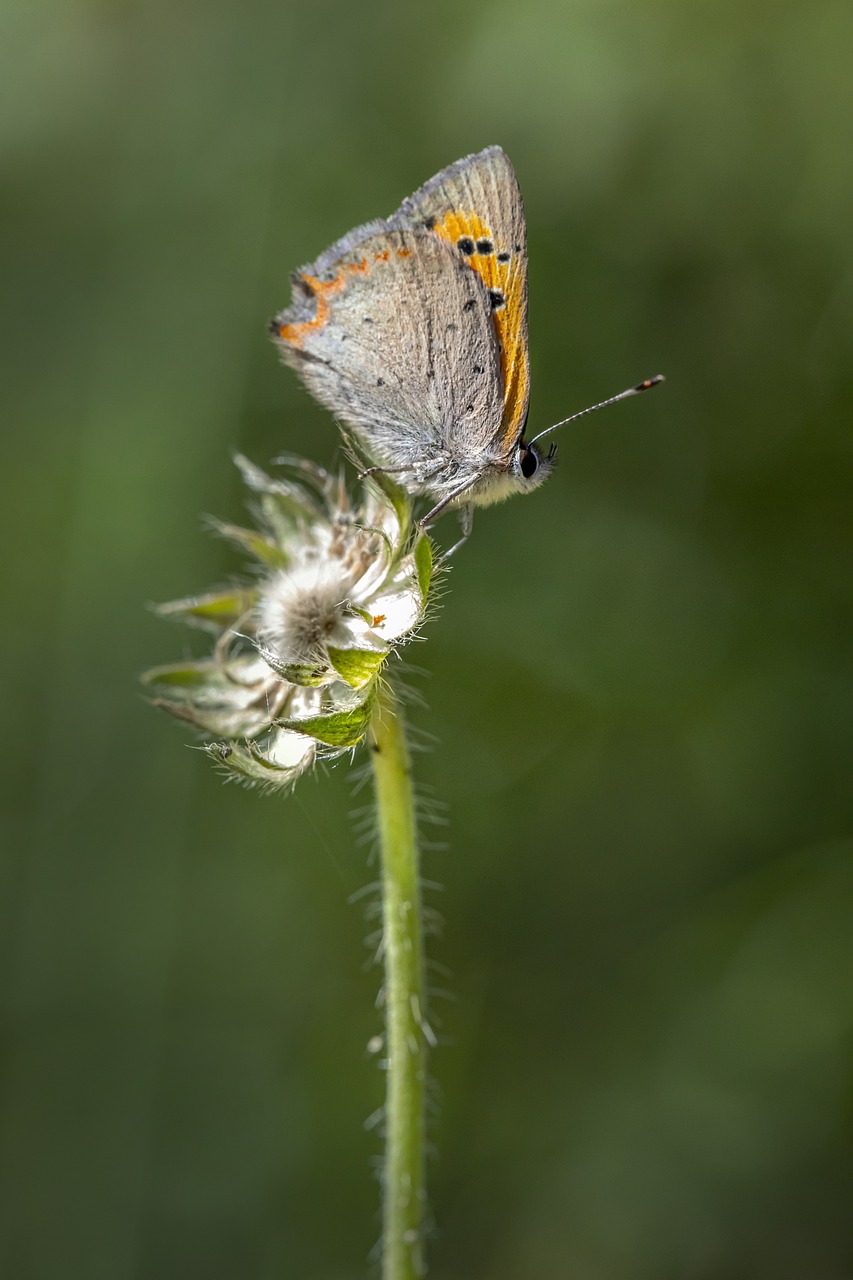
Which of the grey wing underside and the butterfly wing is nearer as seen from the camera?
the butterfly wing

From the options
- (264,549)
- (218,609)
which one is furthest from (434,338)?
(218,609)

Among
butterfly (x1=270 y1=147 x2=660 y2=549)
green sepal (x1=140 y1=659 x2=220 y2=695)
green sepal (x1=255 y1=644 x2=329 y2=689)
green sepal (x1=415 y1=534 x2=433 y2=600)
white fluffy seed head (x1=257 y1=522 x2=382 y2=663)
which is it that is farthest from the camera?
A: green sepal (x1=140 y1=659 x2=220 y2=695)

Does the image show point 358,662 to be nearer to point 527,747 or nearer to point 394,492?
point 394,492

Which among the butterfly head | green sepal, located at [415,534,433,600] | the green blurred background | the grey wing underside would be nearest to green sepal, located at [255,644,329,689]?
green sepal, located at [415,534,433,600]

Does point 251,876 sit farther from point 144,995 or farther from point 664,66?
point 664,66

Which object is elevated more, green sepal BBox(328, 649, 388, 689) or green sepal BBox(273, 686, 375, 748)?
green sepal BBox(328, 649, 388, 689)

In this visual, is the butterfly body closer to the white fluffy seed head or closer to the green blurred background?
the white fluffy seed head
